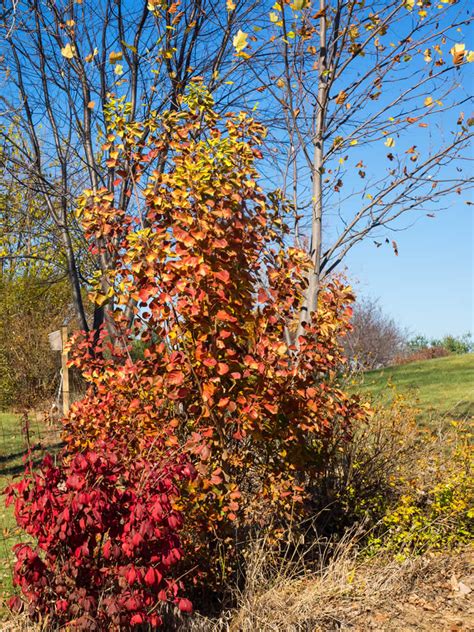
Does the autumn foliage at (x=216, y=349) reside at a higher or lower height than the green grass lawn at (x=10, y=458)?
higher

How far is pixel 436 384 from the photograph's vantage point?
506 inches

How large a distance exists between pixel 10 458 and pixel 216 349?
7.74 meters

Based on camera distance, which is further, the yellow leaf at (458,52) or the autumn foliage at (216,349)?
the yellow leaf at (458,52)

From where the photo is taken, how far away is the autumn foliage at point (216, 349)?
136 inches

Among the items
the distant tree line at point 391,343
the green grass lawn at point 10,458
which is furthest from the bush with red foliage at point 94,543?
the distant tree line at point 391,343

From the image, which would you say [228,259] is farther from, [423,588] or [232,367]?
[423,588]

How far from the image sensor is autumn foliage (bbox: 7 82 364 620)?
3467 millimetres

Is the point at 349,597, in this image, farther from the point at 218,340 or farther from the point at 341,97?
the point at 341,97

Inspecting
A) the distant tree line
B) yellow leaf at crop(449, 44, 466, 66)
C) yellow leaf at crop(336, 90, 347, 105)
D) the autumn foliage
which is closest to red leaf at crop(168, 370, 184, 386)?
the autumn foliage

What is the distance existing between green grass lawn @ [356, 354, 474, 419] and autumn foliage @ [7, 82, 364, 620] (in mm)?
4281

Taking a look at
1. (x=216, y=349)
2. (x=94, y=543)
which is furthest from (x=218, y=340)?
(x=94, y=543)

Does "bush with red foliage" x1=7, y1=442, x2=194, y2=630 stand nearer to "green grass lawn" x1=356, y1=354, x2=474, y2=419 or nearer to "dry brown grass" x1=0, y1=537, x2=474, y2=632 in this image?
"dry brown grass" x1=0, y1=537, x2=474, y2=632

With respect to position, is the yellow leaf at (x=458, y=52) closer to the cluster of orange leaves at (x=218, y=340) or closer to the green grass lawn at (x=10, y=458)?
the cluster of orange leaves at (x=218, y=340)

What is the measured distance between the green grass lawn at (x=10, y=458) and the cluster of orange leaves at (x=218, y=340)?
994 millimetres
